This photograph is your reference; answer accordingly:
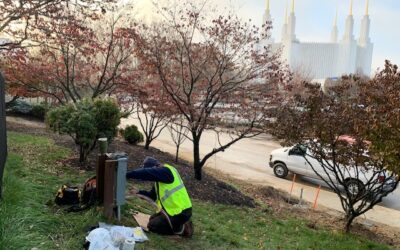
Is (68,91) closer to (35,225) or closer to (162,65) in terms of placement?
(162,65)

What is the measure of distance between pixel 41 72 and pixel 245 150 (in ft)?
44.8

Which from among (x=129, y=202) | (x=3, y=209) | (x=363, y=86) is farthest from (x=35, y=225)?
(x=363, y=86)

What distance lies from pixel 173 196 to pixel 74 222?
4.35 ft

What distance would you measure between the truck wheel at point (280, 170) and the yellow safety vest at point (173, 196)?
11793 mm

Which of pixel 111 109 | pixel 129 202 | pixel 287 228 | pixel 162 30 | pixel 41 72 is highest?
pixel 162 30

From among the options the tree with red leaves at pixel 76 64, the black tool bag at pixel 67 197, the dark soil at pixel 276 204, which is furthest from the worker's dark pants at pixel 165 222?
the tree with red leaves at pixel 76 64

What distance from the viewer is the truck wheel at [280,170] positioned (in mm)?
16828

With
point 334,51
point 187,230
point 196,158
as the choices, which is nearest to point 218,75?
point 196,158

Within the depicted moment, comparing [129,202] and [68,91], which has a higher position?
[68,91]

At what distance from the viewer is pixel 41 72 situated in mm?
12797

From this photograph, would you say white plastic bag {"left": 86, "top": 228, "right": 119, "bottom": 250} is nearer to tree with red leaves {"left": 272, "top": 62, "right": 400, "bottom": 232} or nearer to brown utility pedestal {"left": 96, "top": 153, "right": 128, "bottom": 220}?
brown utility pedestal {"left": 96, "top": 153, "right": 128, "bottom": 220}

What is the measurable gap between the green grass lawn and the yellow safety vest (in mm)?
415

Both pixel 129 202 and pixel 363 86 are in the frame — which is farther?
pixel 363 86

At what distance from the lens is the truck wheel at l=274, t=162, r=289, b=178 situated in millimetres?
16828
